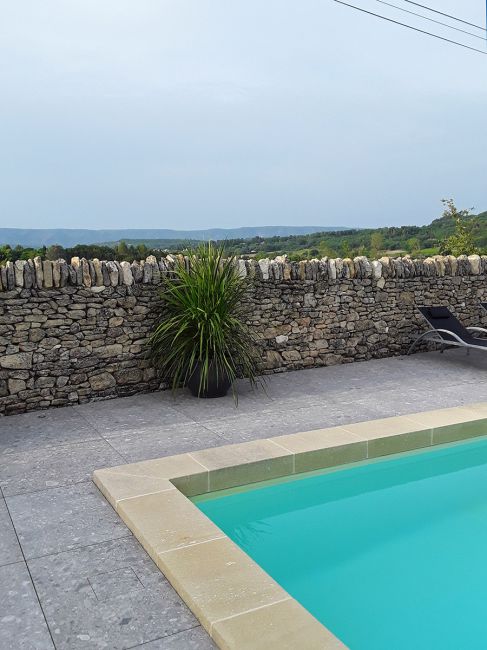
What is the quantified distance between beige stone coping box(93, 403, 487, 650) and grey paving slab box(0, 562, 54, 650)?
58cm

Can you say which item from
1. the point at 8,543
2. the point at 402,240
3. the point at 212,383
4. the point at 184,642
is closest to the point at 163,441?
the point at 212,383

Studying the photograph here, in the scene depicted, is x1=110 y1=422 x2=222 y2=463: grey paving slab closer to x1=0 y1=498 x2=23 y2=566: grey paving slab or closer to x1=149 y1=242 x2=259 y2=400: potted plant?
x1=149 y1=242 x2=259 y2=400: potted plant

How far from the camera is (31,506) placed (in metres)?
3.68

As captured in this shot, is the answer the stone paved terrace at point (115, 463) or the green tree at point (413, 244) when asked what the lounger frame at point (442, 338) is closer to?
the stone paved terrace at point (115, 463)

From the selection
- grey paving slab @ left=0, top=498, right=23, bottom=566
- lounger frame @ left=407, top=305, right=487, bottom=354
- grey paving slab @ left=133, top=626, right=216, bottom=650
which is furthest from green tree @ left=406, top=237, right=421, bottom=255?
grey paving slab @ left=133, top=626, right=216, bottom=650

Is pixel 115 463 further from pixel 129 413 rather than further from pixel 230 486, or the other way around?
pixel 129 413

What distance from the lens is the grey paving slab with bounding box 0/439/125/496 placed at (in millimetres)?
4051

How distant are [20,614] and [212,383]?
3.77 meters

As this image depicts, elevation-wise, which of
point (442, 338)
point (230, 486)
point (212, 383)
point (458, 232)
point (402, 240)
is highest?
point (458, 232)

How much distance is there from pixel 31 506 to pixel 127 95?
54.0ft

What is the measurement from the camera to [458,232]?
18328 millimetres

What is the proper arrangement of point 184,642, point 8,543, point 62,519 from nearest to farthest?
point 184,642, point 8,543, point 62,519

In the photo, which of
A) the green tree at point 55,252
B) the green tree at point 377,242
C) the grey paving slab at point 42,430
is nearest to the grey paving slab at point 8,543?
the grey paving slab at point 42,430

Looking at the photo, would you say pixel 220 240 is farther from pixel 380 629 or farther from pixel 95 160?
pixel 95 160
